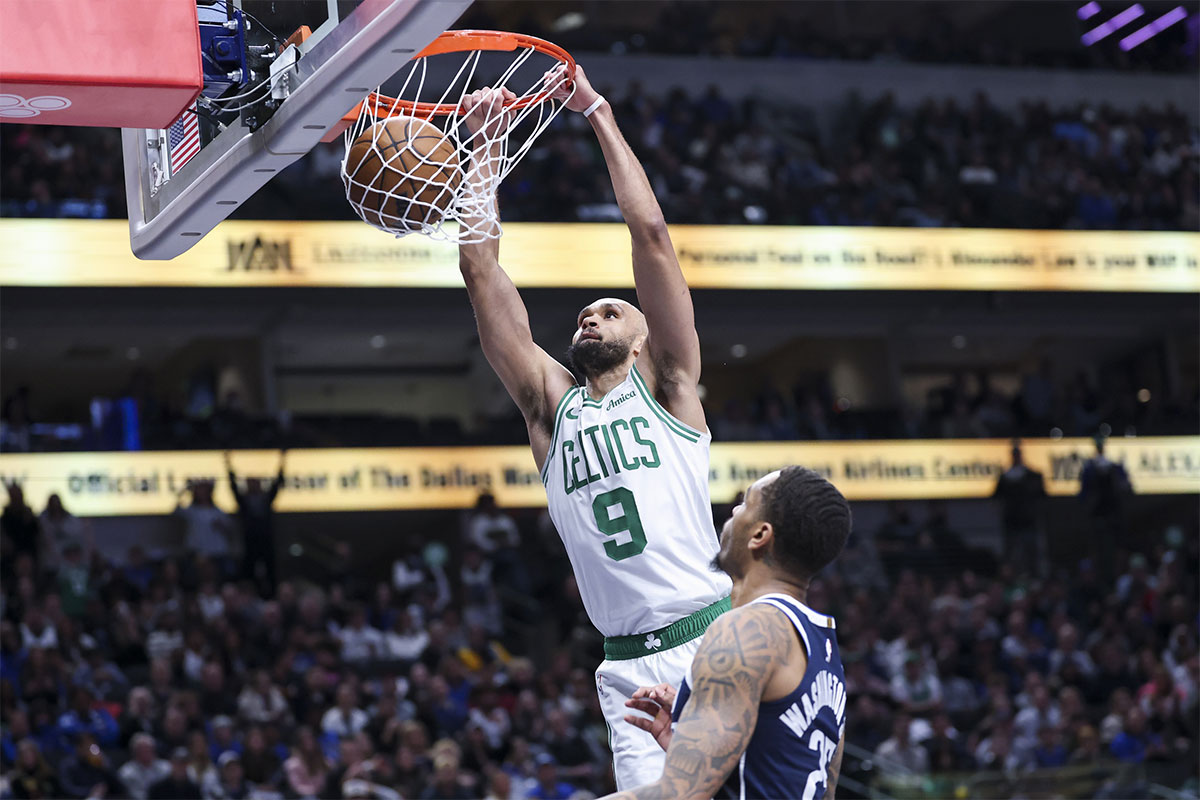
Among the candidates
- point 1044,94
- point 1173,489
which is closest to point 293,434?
point 1173,489

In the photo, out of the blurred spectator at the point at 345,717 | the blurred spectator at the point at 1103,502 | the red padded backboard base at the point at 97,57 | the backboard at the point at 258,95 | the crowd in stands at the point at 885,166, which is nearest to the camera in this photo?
the backboard at the point at 258,95

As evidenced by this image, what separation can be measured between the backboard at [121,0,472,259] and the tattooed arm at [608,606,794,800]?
1.44m

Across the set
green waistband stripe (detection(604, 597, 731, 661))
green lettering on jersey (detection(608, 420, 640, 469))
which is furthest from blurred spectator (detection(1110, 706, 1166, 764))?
green lettering on jersey (detection(608, 420, 640, 469))

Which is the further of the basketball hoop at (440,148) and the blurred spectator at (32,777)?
the blurred spectator at (32,777)

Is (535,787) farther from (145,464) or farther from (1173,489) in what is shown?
(1173,489)

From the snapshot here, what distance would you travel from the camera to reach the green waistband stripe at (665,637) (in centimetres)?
417

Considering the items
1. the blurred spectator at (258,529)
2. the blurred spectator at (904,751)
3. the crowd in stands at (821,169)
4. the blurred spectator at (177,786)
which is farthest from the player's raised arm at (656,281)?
the crowd in stands at (821,169)

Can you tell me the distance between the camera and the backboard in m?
3.33

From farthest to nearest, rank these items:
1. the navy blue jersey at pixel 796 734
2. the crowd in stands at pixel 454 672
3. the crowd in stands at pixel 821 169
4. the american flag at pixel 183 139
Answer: the crowd in stands at pixel 821 169, the crowd in stands at pixel 454 672, the american flag at pixel 183 139, the navy blue jersey at pixel 796 734

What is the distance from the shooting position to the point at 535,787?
11578mm

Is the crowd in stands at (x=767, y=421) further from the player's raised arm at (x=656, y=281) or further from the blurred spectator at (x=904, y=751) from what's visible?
the player's raised arm at (x=656, y=281)

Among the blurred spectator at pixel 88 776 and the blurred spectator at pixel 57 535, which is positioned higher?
the blurred spectator at pixel 57 535

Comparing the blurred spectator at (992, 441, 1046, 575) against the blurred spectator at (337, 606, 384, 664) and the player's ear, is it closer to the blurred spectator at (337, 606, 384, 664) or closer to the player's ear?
the blurred spectator at (337, 606, 384, 664)

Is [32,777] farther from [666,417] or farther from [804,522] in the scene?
[804,522]
